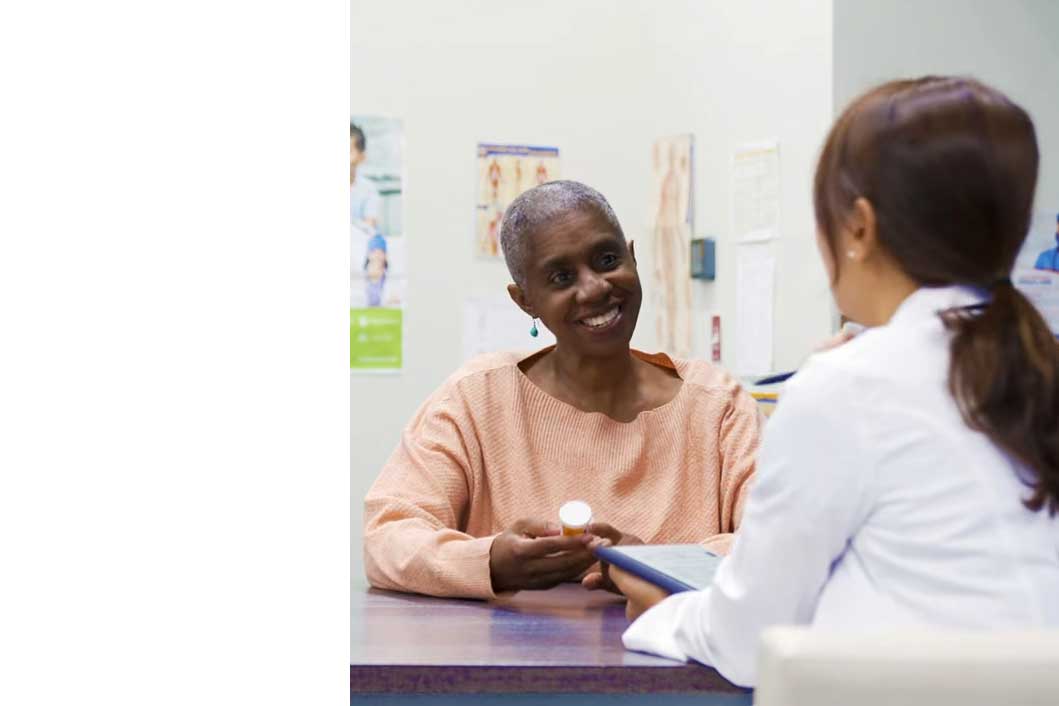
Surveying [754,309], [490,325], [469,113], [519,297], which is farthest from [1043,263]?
[469,113]

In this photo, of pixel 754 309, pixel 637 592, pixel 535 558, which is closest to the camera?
pixel 637 592

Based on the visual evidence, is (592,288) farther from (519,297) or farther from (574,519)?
(574,519)

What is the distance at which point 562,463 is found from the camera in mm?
2082

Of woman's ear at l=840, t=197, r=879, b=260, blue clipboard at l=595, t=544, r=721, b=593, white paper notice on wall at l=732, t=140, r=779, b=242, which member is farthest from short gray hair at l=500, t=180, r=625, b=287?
white paper notice on wall at l=732, t=140, r=779, b=242

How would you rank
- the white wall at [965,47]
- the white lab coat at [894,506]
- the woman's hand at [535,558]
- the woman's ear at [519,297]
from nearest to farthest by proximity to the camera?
1. the white lab coat at [894,506]
2. the woman's hand at [535,558]
3. the woman's ear at [519,297]
4. the white wall at [965,47]

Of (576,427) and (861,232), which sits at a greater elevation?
(861,232)

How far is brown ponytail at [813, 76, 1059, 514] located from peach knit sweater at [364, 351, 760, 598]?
879 millimetres

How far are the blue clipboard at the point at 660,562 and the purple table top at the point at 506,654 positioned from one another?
0.07 metres

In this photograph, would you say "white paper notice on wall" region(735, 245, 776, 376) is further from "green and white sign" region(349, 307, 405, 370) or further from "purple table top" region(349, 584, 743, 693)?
"purple table top" region(349, 584, 743, 693)

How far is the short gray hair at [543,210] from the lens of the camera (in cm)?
214

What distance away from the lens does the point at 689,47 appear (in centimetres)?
367

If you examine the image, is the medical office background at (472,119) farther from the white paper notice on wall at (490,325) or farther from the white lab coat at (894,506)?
the white lab coat at (894,506)

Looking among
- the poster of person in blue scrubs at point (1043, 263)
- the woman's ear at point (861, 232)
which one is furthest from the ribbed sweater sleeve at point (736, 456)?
the poster of person in blue scrubs at point (1043, 263)

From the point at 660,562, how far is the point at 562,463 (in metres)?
0.52
